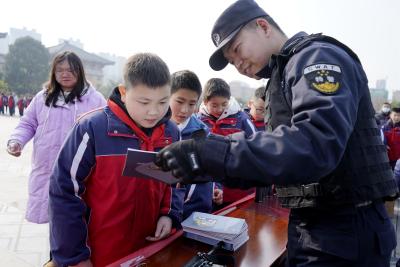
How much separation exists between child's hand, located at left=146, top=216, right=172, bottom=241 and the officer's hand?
696 mm

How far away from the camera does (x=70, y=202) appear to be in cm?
147

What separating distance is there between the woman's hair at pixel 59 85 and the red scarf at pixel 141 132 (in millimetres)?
1289

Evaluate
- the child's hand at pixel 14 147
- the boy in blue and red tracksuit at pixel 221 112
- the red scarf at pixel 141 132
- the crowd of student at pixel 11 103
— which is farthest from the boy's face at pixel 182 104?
the crowd of student at pixel 11 103

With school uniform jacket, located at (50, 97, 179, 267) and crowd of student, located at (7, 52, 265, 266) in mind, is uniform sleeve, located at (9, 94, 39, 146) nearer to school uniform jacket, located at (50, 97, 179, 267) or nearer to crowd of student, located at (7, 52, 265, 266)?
crowd of student, located at (7, 52, 265, 266)

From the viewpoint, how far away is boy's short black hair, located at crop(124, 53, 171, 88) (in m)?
1.56

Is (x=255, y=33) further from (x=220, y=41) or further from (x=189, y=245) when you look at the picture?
(x=189, y=245)

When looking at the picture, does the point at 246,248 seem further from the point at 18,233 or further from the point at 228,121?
the point at 18,233

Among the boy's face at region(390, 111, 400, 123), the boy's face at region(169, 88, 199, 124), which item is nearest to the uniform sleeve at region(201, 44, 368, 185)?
the boy's face at region(169, 88, 199, 124)

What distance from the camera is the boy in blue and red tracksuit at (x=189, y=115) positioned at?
2.18 meters

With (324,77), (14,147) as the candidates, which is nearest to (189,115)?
(14,147)

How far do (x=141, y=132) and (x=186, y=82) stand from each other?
3.04ft

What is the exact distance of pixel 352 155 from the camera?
110 centimetres

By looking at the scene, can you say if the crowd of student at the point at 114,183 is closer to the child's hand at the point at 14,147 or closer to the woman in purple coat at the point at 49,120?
the woman in purple coat at the point at 49,120

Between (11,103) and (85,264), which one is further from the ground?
(11,103)
